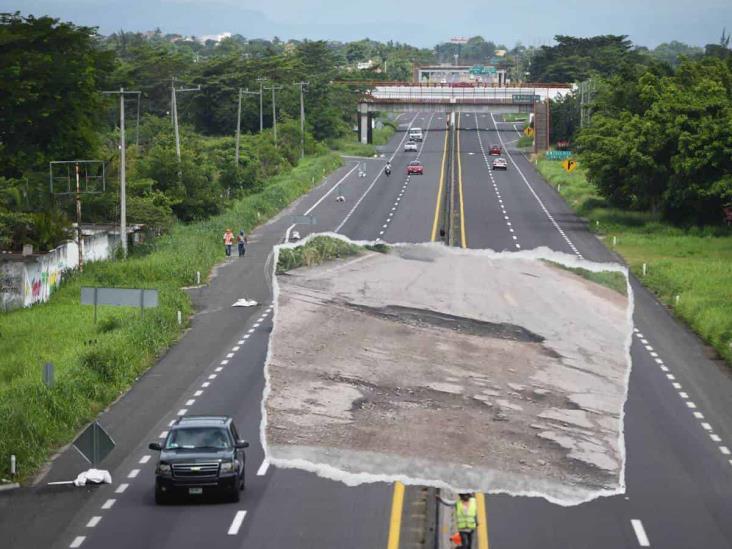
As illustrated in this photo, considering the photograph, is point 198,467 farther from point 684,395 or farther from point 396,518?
point 684,395

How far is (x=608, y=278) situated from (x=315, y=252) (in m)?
2.65

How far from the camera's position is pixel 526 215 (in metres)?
109

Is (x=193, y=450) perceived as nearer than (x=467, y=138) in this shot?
Yes

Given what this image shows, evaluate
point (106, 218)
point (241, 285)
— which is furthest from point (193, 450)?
point (106, 218)

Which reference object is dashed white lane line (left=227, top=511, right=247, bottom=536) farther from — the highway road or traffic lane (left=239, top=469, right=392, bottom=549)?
traffic lane (left=239, top=469, right=392, bottom=549)

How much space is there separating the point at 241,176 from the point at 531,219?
93.0ft

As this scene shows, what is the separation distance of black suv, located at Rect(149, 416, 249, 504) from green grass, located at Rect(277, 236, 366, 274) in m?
18.6

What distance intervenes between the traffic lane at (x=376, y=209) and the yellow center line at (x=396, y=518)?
173 feet

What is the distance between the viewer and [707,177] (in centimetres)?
9675

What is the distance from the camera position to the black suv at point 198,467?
1235 inches

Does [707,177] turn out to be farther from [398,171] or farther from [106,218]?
[398,171]

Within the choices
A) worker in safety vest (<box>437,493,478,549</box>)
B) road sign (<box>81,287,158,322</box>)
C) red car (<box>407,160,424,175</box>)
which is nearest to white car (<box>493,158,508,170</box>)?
red car (<box>407,160,424,175</box>)

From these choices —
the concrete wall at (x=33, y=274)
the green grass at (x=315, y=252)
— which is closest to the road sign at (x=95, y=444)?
the green grass at (x=315, y=252)

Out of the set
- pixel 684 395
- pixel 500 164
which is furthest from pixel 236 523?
pixel 500 164
